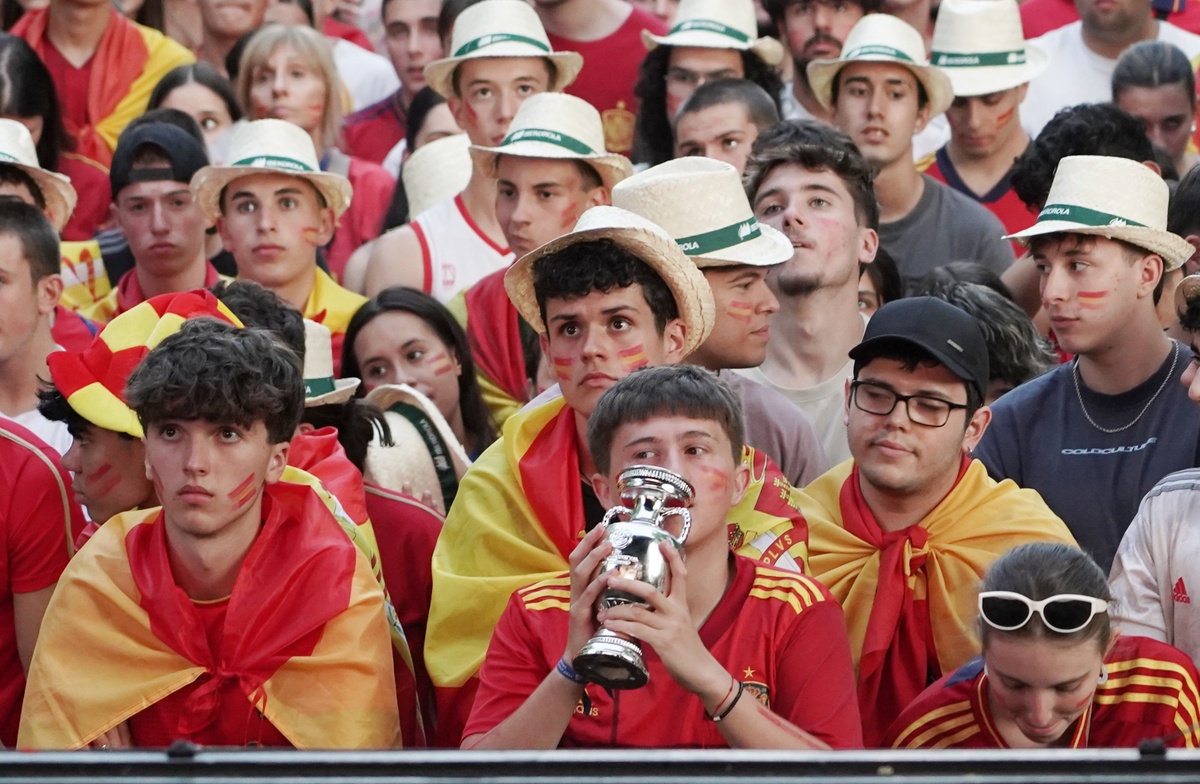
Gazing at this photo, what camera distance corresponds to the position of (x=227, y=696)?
4180 millimetres

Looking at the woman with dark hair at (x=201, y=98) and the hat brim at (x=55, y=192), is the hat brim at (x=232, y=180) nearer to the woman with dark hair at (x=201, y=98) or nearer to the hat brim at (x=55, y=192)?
the hat brim at (x=55, y=192)

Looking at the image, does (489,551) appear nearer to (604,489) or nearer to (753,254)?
(604,489)

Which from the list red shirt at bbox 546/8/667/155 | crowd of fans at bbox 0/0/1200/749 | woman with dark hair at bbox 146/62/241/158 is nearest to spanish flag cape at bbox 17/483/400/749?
crowd of fans at bbox 0/0/1200/749

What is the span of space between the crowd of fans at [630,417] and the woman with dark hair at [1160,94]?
2 cm

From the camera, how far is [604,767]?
89.2 inches

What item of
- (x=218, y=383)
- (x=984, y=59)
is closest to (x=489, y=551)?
(x=218, y=383)

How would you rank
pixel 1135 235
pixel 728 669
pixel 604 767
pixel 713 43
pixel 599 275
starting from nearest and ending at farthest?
pixel 604 767, pixel 728 669, pixel 599 275, pixel 1135 235, pixel 713 43

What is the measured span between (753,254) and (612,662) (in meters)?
2.41

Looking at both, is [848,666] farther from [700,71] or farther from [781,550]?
[700,71]

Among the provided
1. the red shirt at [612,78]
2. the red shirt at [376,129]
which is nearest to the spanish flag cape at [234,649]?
the red shirt at [612,78]

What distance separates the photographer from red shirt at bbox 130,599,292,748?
13.7ft

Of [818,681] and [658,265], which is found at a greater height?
[658,265]

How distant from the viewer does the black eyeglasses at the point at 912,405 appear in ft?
14.5

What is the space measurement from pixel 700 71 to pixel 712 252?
2.65 metres
